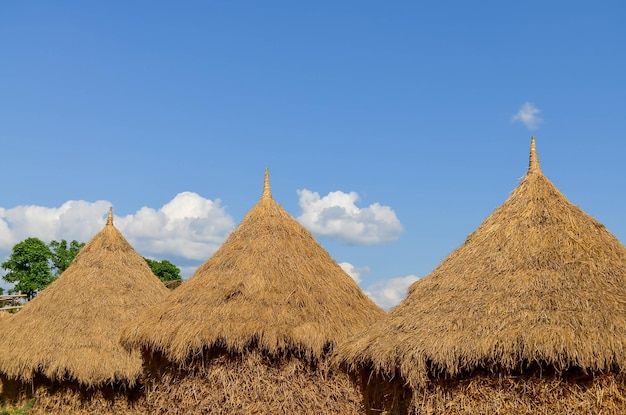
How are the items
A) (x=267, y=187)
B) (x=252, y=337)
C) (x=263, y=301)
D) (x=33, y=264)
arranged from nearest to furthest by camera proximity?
(x=252, y=337), (x=263, y=301), (x=267, y=187), (x=33, y=264)

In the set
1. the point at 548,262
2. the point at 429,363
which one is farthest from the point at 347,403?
the point at 548,262

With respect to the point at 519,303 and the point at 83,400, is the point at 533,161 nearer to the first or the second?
the point at 519,303

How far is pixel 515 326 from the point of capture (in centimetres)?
1128

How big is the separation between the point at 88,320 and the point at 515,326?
14.4 m

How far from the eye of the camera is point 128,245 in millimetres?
24859

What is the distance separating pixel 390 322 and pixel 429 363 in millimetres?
1735

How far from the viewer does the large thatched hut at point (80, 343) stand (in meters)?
20.6

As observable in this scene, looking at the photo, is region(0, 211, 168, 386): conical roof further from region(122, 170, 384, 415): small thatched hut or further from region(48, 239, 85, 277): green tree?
region(48, 239, 85, 277): green tree

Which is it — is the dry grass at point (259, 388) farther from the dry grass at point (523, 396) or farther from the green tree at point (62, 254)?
the green tree at point (62, 254)

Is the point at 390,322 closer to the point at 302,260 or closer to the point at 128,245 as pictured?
the point at 302,260

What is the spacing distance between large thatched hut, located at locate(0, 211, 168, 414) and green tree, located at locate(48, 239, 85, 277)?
3458 cm

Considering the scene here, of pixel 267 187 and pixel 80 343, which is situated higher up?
pixel 267 187

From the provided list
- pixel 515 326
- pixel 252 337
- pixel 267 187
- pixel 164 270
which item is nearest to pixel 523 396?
pixel 515 326

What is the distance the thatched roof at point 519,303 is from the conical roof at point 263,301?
254 centimetres
